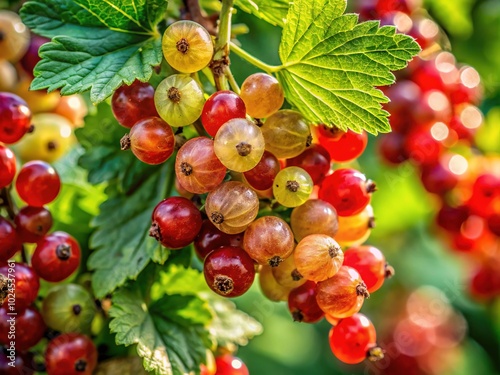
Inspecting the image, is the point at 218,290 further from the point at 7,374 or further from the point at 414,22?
the point at 414,22

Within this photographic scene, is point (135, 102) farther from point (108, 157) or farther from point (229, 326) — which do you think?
point (229, 326)

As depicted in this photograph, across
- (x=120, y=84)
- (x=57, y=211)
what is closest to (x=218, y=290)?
(x=120, y=84)

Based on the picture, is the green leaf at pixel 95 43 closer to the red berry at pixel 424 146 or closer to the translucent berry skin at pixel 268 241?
the translucent berry skin at pixel 268 241

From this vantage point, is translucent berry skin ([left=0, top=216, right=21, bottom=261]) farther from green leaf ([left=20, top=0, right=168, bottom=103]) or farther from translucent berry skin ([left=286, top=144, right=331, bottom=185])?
translucent berry skin ([left=286, top=144, right=331, bottom=185])

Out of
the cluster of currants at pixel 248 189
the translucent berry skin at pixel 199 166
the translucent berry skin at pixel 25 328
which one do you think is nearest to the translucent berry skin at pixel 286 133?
the cluster of currants at pixel 248 189

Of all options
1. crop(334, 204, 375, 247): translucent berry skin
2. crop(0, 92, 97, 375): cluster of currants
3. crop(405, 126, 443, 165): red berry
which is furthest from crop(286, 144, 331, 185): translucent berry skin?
crop(405, 126, 443, 165): red berry

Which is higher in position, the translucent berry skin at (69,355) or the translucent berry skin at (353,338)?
the translucent berry skin at (353,338)

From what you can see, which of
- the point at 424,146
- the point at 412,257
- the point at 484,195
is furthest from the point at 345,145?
the point at 412,257
